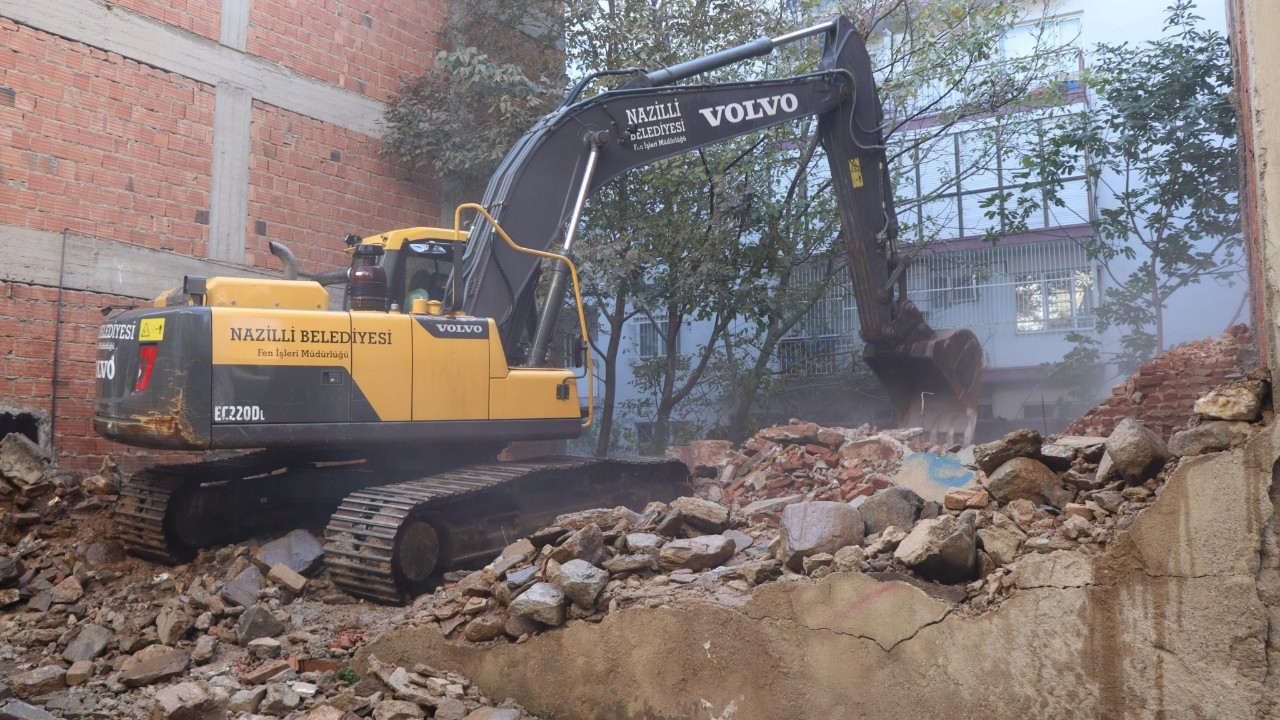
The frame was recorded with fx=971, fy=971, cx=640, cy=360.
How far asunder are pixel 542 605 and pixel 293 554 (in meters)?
2.39

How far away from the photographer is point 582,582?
446 centimetres

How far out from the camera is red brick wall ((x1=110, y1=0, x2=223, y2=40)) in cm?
854

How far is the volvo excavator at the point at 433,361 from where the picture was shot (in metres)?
5.59

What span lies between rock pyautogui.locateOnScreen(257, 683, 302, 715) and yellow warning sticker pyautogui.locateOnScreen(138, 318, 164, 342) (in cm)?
228

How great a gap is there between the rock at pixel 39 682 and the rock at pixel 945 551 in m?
3.97

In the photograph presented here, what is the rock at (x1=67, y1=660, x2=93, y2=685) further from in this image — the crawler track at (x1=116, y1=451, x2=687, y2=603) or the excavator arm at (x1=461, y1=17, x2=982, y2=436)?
the excavator arm at (x1=461, y1=17, x2=982, y2=436)

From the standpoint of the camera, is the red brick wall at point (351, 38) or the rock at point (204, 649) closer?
the rock at point (204, 649)

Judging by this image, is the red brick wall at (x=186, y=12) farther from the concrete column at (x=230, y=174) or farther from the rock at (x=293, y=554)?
the rock at (x=293, y=554)

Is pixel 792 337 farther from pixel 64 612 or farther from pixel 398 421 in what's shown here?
pixel 64 612

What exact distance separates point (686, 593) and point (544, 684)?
80 centimetres

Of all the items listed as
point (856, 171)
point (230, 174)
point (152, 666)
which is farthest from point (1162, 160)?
point (152, 666)

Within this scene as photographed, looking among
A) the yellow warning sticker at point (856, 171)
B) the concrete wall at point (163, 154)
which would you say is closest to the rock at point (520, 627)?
the yellow warning sticker at point (856, 171)

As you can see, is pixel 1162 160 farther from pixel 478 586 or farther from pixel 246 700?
pixel 246 700

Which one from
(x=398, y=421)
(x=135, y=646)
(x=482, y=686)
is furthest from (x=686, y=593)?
(x=135, y=646)
